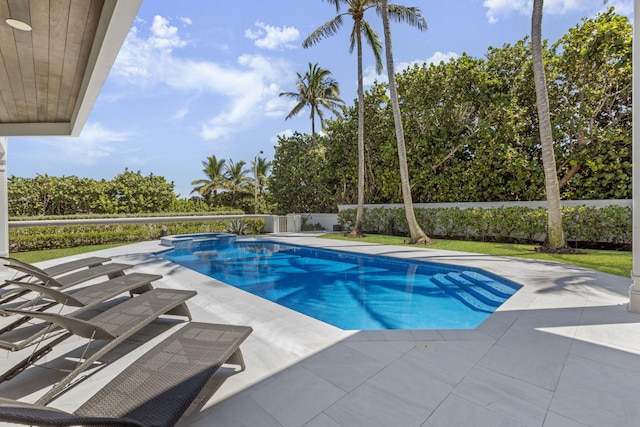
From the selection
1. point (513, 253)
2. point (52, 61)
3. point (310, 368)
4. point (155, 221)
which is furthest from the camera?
point (155, 221)

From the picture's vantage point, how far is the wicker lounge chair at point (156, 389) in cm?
129

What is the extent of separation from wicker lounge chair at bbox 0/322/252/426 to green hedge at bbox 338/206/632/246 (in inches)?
464

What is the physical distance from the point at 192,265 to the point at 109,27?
7368 millimetres

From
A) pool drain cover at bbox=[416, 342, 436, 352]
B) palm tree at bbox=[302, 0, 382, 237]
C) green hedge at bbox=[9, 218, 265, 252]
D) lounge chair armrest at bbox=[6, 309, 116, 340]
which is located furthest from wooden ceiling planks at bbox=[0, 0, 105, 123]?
palm tree at bbox=[302, 0, 382, 237]

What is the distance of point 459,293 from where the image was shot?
249 inches

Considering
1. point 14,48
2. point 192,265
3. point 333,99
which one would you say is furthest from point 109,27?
point 333,99

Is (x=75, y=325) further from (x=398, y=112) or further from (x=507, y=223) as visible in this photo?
(x=507, y=223)

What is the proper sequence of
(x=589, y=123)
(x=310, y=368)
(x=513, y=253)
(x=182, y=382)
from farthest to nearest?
1. (x=589, y=123)
2. (x=513, y=253)
3. (x=310, y=368)
4. (x=182, y=382)

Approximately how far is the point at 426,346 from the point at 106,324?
336cm

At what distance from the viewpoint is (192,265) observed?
930 cm

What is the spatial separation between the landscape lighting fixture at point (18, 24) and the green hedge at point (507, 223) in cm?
1342

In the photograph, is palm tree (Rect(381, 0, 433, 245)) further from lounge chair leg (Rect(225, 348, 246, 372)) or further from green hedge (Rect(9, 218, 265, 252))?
lounge chair leg (Rect(225, 348, 246, 372))

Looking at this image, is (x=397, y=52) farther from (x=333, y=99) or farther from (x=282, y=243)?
(x=282, y=243)

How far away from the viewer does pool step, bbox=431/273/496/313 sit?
5.43 meters
